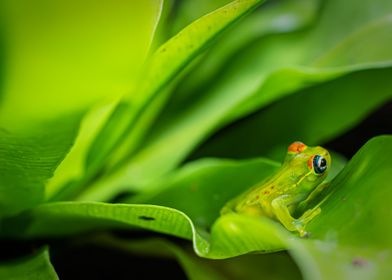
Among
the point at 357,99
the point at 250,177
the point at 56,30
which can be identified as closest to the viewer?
the point at 56,30

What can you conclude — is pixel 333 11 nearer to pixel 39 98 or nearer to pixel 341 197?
pixel 341 197

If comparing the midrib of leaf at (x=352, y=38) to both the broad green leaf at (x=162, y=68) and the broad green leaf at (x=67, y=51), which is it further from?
the broad green leaf at (x=67, y=51)

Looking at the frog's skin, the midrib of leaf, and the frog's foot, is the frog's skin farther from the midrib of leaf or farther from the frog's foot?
the midrib of leaf

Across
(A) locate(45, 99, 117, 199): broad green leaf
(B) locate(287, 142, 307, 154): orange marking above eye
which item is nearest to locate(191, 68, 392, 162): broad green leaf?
(B) locate(287, 142, 307, 154): orange marking above eye

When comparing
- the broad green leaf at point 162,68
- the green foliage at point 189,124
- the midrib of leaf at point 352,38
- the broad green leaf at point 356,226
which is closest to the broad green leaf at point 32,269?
the green foliage at point 189,124

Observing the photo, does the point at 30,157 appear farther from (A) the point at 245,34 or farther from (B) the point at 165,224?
(A) the point at 245,34

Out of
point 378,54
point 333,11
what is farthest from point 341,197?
point 333,11
